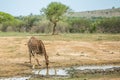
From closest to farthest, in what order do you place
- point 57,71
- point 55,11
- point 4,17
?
point 57,71 < point 55,11 < point 4,17

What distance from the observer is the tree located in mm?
54312

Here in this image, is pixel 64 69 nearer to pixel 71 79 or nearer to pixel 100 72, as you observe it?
pixel 100 72

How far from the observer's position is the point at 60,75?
16.7 m

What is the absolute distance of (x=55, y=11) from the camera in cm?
5447

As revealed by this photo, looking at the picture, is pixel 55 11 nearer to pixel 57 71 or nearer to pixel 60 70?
pixel 60 70

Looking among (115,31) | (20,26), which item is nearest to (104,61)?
(115,31)

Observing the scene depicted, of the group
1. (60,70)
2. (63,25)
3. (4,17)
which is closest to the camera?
(60,70)

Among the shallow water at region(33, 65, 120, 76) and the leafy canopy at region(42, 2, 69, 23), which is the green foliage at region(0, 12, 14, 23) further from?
the shallow water at region(33, 65, 120, 76)

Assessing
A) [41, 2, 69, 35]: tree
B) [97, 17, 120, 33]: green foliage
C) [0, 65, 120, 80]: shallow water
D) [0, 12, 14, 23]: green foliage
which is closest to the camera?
[0, 65, 120, 80]: shallow water

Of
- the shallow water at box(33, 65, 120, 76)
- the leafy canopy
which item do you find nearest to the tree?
the leafy canopy

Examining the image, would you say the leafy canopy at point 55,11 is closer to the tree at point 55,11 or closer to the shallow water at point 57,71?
the tree at point 55,11

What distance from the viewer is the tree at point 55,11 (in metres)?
54.3

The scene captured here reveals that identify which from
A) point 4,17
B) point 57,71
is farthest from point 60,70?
point 4,17

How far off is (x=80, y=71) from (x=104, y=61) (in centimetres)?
425
